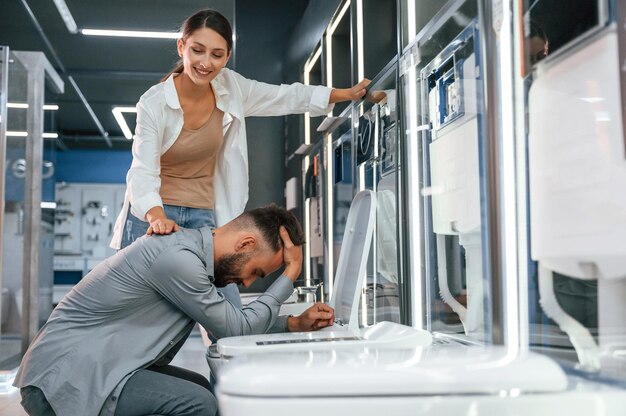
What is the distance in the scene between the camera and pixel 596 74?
4.51ft

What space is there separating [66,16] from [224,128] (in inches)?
139

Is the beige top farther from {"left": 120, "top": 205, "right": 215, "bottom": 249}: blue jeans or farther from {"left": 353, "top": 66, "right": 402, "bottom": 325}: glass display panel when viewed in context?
{"left": 353, "top": 66, "right": 402, "bottom": 325}: glass display panel

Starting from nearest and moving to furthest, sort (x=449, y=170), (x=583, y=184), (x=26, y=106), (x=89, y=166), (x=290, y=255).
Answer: (x=583, y=184) < (x=290, y=255) < (x=449, y=170) < (x=26, y=106) < (x=89, y=166)

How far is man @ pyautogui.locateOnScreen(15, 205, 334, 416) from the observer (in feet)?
5.39

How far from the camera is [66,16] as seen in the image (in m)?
5.59

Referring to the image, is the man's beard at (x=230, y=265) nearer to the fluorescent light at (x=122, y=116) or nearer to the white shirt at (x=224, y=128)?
the white shirt at (x=224, y=128)

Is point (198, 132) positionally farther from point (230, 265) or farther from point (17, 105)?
point (17, 105)

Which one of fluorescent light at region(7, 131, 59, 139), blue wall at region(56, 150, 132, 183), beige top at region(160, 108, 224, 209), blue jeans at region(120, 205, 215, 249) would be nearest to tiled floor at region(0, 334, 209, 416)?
blue jeans at region(120, 205, 215, 249)

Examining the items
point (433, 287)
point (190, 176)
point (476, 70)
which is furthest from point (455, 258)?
point (190, 176)

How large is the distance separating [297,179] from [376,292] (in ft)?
7.45

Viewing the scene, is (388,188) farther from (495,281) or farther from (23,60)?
(23,60)

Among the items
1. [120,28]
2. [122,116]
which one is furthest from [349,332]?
[122,116]

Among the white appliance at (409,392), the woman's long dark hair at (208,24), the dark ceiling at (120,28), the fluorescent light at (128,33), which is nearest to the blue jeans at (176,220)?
the woman's long dark hair at (208,24)

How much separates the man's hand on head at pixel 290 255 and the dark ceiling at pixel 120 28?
359 centimetres
